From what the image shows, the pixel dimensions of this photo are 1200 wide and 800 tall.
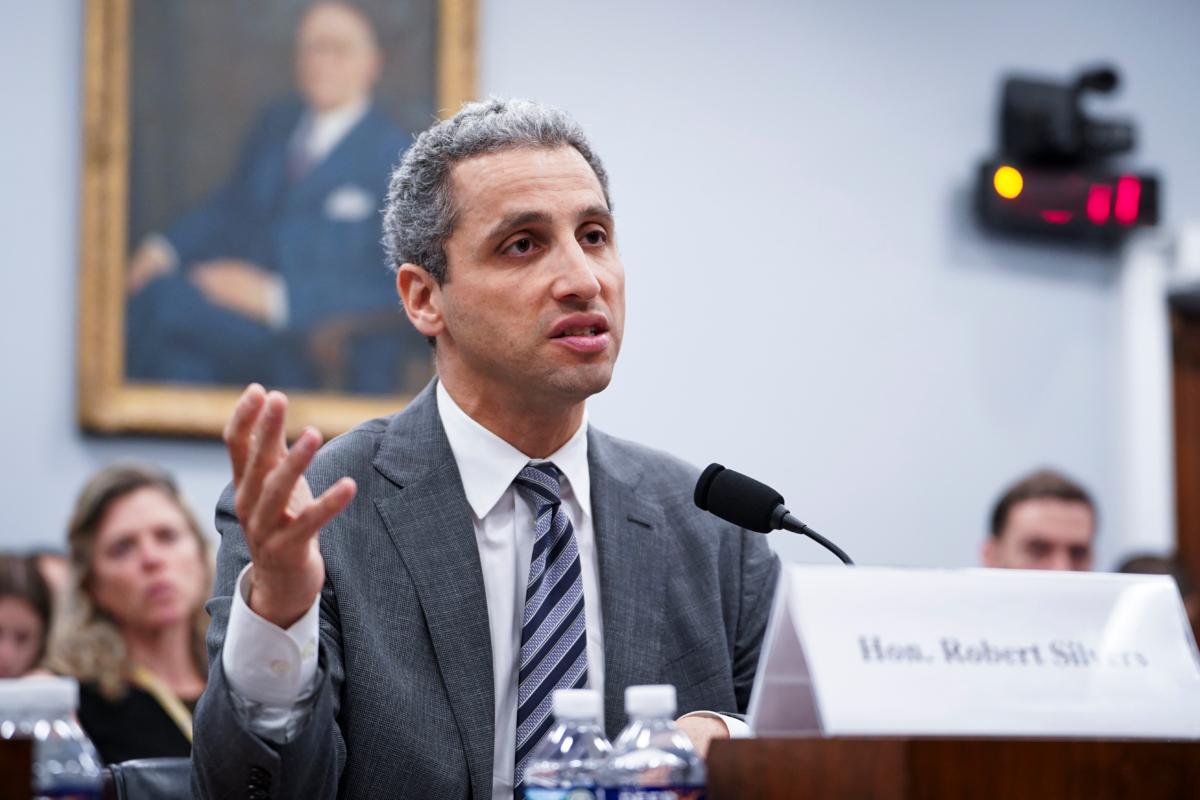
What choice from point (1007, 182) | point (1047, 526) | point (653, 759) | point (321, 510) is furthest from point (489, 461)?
point (1007, 182)

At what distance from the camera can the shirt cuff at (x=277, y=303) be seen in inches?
158

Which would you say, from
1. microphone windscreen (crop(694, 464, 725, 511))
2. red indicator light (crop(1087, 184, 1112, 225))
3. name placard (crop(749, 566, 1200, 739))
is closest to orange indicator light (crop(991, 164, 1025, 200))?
red indicator light (crop(1087, 184, 1112, 225))

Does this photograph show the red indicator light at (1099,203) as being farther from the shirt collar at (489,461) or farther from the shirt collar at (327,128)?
the shirt collar at (489,461)

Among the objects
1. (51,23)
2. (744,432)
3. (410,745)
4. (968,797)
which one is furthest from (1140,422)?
(968,797)

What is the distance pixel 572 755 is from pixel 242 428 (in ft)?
1.35

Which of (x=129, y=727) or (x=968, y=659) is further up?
(x=968, y=659)

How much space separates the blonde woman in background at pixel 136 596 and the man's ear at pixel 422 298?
149 cm

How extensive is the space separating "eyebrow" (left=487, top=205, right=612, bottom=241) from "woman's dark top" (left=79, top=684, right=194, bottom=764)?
1590 mm

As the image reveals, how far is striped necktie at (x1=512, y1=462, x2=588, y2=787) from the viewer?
1.89 metres

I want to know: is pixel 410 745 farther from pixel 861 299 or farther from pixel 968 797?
pixel 861 299

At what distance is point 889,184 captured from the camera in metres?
4.96

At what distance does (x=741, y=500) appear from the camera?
1.69 meters

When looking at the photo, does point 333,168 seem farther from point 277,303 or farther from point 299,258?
point 277,303

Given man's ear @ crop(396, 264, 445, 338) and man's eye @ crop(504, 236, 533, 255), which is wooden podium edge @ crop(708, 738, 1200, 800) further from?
man's ear @ crop(396, 264, 445, 338)
